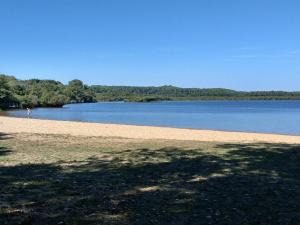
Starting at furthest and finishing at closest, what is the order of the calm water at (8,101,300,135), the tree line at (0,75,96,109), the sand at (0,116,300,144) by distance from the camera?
1. the tree line at (0,75,96,109)
2. the calm water at (8,101,300,135)
3. the sand at (0,116,300,144)

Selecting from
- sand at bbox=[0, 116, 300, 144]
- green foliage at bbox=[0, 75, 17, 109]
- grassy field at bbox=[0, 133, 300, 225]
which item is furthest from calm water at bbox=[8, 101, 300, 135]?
grassy field at bbox=[0, 133, 300, 225]

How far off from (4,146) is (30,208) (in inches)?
393

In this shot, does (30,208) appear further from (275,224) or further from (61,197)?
(275,224)

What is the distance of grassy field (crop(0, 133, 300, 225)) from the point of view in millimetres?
6398

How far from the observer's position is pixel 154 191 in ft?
26.4

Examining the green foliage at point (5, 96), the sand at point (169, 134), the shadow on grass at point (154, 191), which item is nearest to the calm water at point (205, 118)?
the sand at point (169, 134)

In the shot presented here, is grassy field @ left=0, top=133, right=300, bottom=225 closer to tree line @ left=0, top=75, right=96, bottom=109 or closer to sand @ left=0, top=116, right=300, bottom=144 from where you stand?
sand @ left=0, top=116, right=300, bottom=144

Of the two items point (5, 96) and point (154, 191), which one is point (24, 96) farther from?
point (154, 191)

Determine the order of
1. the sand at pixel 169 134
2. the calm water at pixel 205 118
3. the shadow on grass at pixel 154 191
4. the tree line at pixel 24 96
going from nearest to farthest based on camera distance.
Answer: the shadow on grass at pixel 154 191
the sand at pixel 169 134
the calm water at pixel 205 118
the tree line at pixel 24 96

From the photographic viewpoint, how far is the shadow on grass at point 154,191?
6371 millimetres

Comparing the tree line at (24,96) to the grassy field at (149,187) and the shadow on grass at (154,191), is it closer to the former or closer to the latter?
the grassy field at (149,187)

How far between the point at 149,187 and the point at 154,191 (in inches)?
15.4

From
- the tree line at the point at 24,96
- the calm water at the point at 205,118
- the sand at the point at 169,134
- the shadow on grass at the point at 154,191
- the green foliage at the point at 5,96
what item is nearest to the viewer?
the shadow on grass at the point at 154,191

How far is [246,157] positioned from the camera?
13195mm
